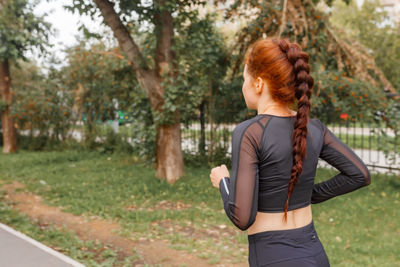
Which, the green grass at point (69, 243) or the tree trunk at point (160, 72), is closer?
the green grass at point (69, 243)

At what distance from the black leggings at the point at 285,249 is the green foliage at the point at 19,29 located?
12709mm

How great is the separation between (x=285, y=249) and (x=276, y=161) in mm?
401

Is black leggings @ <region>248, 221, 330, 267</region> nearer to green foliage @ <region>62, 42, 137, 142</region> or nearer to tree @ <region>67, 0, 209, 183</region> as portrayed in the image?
tree @ <region>67, 0, 209, 183</region>

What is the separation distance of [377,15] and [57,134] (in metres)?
16.6

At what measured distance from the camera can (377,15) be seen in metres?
18.9

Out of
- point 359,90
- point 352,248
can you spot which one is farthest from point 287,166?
point 359,90

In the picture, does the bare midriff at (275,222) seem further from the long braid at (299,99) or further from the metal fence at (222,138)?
the metal fence at (222,138)

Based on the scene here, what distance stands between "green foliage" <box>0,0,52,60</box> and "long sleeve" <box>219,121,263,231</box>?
41.4 feet

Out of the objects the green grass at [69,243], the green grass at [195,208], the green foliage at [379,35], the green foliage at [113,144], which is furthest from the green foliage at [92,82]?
the green foliage at [379,35]

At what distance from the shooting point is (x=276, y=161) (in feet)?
5.25

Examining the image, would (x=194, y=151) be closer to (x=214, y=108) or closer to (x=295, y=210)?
(x=214, y=108)

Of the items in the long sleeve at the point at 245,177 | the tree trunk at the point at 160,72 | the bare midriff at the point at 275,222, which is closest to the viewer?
the long sleeve at the point at 245,177

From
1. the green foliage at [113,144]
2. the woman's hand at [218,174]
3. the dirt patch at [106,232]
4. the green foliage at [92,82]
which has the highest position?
the green foliage at [92,82]

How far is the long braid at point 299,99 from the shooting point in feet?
5.23
